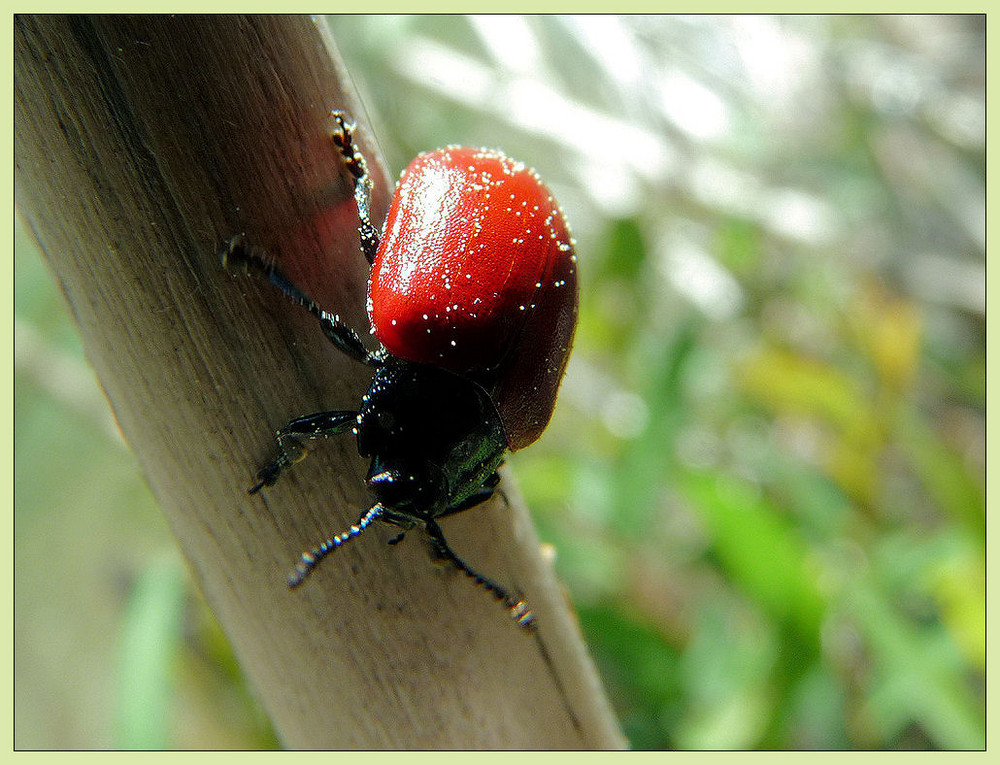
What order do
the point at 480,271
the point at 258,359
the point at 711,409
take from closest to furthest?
the point at 258,359, the point at 480,271, the point at 711,409

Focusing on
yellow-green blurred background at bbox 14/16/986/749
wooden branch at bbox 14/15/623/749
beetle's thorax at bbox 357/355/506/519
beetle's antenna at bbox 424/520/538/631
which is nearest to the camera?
wooden branch at bbox 14/15/623/749

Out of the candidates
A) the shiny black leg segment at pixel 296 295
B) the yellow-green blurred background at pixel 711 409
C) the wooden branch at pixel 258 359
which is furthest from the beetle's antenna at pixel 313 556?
the yellow-green blurred background at pixel 711 409

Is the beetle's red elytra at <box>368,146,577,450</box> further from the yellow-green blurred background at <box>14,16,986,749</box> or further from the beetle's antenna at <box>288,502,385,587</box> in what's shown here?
the yellow-green blurred background at <box>14,16,986,749</box>

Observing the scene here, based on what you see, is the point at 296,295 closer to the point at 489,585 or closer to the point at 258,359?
the point at 258,359

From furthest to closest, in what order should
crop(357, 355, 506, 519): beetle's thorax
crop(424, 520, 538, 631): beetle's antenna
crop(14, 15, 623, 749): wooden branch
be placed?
crop(357, 355, 506, 519): beetle's thorax, crop(424, 520, 538, 631): beetle's antenna, crop(14, 15, 623, 749): wooden branch

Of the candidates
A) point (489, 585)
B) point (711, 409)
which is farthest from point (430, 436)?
point (711, 409)

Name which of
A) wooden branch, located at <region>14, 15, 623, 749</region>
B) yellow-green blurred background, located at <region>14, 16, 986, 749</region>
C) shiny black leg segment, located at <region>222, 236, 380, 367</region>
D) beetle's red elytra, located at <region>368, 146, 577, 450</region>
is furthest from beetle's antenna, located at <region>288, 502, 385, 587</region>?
yellow-green blurred background, located at <region>14, 16, 986, 749</region>
